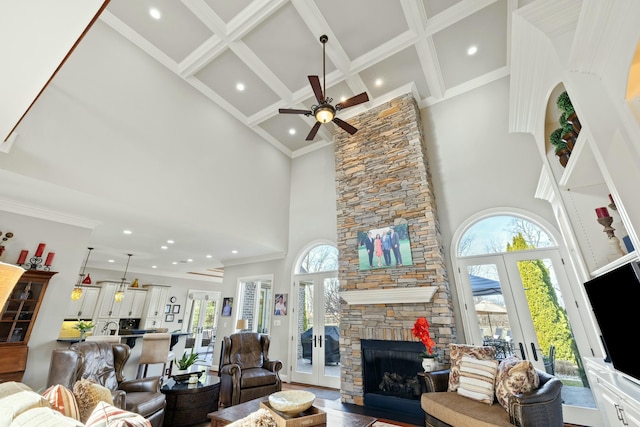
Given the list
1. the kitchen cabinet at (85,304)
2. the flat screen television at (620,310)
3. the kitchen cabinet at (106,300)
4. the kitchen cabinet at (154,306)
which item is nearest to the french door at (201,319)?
the kitchen cabinet at (154,306)

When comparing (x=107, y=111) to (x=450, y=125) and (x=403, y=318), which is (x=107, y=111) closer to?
(x=403, y=318)

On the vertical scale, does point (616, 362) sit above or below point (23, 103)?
below

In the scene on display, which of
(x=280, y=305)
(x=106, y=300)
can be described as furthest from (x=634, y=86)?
(x=106, y=300)

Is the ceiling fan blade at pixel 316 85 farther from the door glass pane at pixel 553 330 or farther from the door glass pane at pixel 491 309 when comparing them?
the door glass pane at pixel 553 330

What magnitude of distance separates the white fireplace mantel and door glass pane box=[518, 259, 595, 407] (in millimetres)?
1369

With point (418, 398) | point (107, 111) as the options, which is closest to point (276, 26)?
point (107, 111)

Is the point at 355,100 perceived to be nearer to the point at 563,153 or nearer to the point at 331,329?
the point at 563,153

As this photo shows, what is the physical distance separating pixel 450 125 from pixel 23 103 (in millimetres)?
5910

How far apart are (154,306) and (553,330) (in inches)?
441

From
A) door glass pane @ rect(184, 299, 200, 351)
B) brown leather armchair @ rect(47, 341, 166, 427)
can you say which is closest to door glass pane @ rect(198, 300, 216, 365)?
door glass pane @ rect(184, 299, 200, 351)

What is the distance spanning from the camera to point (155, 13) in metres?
4.29

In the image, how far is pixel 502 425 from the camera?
2102mm

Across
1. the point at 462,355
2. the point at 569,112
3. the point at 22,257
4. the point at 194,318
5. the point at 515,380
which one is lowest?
the point at 515,380

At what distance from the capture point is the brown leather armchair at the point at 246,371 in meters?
3.92
